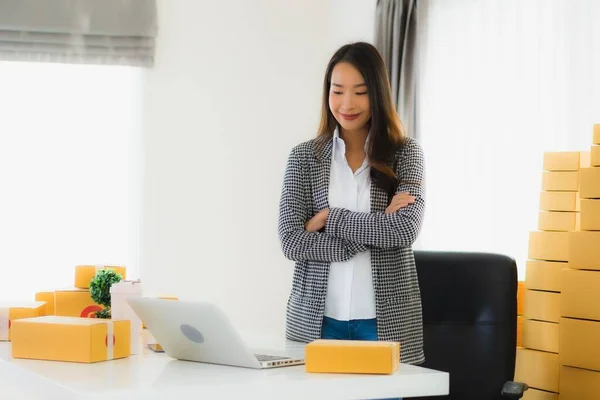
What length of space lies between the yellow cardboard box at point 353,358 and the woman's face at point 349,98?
2.96 ft

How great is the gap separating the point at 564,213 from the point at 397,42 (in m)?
1.50

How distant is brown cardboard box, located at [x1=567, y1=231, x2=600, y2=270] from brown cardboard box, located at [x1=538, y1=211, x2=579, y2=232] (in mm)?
223

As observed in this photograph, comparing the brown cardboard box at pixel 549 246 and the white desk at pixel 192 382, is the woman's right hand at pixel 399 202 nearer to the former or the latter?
the white desk at pixel 192 382

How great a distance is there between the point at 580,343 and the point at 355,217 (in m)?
0.91

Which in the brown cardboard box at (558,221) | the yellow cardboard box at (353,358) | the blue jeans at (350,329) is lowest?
the blue jeans at (350,329)

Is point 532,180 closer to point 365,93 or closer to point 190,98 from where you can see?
point 365,93

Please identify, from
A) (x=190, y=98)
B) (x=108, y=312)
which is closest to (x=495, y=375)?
(x=108, y=312)

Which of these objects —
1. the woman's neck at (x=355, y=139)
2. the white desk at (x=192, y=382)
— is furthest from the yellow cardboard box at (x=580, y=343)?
the white desk at (x=192, y=382)

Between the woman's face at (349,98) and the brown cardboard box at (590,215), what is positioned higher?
the woman's face at (349,98)

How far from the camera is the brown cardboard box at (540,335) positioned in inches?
118

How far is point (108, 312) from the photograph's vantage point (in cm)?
209

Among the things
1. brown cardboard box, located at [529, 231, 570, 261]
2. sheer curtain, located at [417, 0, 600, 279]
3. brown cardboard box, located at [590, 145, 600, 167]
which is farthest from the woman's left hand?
sheer curtain, located at [417, 0, 600, 279]

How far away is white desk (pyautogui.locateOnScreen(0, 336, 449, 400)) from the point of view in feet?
4.56

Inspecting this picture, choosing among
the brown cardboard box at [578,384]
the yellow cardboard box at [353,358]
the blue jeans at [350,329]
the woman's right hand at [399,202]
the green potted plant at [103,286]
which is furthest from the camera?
the brown cardboard box at [578,384]
